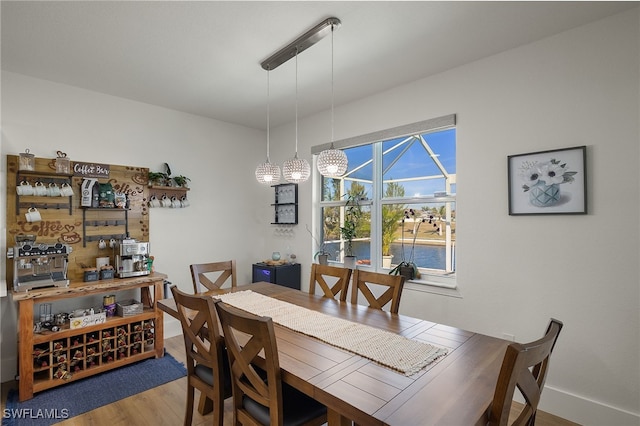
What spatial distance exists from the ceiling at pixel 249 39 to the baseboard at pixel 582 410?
2447 millimetres

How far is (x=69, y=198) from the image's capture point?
2918 mm

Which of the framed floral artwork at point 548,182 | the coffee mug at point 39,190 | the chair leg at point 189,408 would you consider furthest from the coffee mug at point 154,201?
the framed floral artwork at point 548,182

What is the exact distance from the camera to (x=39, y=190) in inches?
106

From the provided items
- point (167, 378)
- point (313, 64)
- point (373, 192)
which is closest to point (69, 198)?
point (167, 378)

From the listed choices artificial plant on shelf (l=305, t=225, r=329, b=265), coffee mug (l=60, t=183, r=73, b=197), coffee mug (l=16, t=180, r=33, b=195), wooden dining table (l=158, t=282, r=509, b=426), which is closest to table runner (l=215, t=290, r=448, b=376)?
wooden dining table (l=158, t=282, r=509, b=426)

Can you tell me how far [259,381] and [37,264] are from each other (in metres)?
2.38

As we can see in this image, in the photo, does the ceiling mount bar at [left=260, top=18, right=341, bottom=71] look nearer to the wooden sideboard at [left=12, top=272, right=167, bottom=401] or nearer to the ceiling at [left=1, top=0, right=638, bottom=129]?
the ceiling at [left=1, top=0, right=638, bottom=129]

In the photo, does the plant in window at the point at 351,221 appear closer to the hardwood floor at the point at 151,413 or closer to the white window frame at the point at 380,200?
the white window frame at the point at 380,200

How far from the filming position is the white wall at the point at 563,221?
6.31 ft

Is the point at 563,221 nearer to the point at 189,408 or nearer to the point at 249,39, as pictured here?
the point at 249,39

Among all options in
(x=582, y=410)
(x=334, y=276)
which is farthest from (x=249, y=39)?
(x=582, y=410)

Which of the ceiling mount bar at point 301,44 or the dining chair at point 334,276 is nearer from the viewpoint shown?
the ceiling mount bar at point 301,44

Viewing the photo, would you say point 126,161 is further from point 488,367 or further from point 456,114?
point 488,367

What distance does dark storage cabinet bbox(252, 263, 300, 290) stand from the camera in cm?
372
